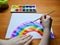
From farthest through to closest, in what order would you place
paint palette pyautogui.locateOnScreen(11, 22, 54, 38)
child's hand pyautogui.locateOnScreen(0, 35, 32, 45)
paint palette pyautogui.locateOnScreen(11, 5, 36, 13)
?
paint palette pyautogui.locateOnScreen(11, 5, 36, 13)
paint palette pyautogui.locateOnScreen(11, 22, 54, 38)
child's hand pyautogui.locateOnScreen(0, 35, 32, 45)

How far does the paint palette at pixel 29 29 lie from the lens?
0.89 meters

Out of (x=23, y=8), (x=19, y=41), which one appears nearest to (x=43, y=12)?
(x=23, y=8)

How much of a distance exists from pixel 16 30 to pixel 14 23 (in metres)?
0.08

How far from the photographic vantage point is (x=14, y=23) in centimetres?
98

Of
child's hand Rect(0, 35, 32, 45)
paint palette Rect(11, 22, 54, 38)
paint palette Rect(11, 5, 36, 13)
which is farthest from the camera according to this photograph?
paint palette Rect(11, 5, 36, 13)

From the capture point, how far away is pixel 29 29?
92 cm

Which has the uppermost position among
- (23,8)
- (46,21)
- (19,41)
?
(23,8)

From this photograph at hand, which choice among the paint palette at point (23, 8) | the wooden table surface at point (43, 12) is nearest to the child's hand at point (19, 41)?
the wooden table surface at point (43, 12)

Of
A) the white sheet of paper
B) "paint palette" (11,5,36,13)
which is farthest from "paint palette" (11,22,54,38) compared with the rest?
"paint palette" (11,5,36,13)

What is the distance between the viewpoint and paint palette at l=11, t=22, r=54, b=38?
891 mm

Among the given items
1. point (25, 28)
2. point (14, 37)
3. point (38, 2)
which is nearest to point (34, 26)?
point (25, 28)

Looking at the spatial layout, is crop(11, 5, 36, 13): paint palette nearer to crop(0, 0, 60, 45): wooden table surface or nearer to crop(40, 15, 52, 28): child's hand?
crop(0, 0, 60, 45): wooden table surface

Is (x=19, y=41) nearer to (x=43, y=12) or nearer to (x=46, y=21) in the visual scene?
(x=46, y=21)

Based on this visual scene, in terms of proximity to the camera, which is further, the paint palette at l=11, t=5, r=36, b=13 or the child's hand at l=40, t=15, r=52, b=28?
the paint palette at l=11, t=5, r=36, b=13
